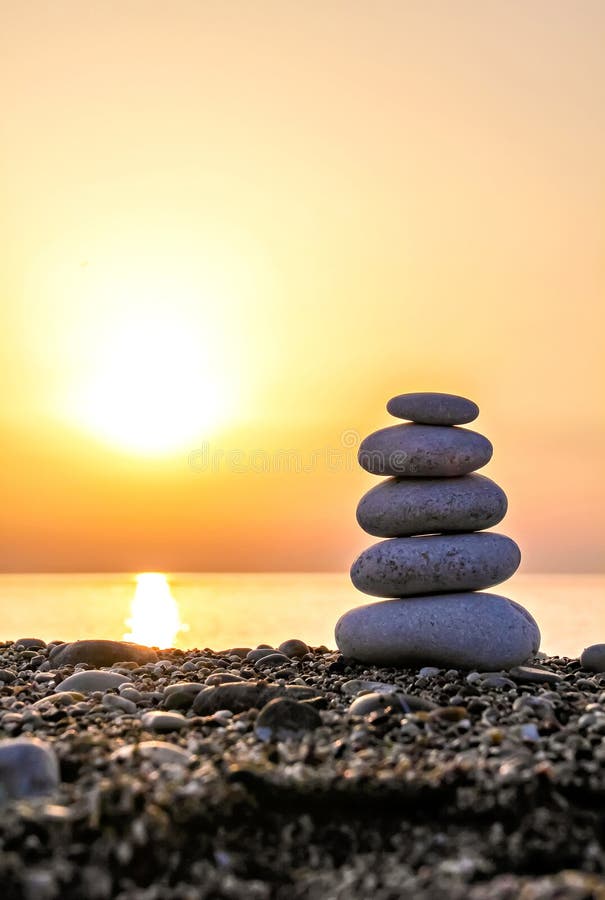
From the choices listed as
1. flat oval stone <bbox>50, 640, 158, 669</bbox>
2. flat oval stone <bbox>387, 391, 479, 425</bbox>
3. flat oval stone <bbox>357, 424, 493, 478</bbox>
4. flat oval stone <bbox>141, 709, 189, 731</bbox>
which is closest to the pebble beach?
flat oval stone <bbox>141, 709, 189, 731</bbox>

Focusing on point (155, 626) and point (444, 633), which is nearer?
point (444, 633)

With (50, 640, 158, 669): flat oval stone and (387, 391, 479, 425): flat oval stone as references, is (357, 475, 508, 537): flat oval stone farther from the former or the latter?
(50, 640, 158, 669): flat oval stone

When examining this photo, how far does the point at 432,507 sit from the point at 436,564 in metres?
0.55

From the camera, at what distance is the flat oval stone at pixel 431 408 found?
901cm

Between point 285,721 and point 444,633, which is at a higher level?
point 444,633

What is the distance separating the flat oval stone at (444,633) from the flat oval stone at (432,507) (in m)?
0.69

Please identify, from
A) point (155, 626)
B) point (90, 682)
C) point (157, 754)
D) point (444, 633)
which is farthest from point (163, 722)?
point (155, 626)

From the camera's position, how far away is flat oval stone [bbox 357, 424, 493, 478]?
8.85 metres

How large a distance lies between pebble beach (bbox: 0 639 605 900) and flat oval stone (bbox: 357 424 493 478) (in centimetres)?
346

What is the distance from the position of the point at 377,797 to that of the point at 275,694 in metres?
2.30

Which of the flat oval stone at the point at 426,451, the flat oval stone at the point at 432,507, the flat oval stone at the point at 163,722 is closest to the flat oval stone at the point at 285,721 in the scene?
the flat oval stone at the point at 163,722

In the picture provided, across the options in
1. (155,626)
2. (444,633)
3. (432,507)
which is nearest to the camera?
(444,633)

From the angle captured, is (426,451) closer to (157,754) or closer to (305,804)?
(157,754)

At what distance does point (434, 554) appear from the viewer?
8656mm
